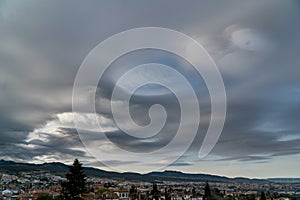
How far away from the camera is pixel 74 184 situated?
16328 mm

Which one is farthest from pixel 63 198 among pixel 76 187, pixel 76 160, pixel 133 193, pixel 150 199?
pixel 133 193

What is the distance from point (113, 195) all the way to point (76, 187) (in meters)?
41.0

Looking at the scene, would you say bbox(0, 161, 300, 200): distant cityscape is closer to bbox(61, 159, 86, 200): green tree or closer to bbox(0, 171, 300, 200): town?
bbox(0, 171, 300, 200): town

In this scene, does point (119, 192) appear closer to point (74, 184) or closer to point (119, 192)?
point (119, 192)

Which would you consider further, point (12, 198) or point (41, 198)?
point (12, 198)

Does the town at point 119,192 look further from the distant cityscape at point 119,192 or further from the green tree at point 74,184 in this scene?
the green tree at point 74,184

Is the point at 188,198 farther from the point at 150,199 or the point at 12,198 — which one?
the point at 12,198

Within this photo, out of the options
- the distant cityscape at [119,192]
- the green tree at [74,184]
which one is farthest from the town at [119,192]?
the green tree at [74,184]

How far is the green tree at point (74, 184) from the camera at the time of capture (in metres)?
16.1

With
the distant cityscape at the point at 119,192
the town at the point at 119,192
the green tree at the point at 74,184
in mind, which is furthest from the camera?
the town at the point at 119,192

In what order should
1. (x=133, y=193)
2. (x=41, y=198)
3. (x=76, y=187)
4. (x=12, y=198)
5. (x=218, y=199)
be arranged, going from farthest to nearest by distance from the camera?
1. (x=218, y=199)
2. (x=133, y=193)
3. (x=12, y=198)
4. (x=41, y=198)
5. (x=76, y=187)

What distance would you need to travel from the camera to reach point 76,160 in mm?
16688

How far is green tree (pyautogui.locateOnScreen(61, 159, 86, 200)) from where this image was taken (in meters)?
16.1

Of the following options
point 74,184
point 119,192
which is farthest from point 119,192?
point 74,184
